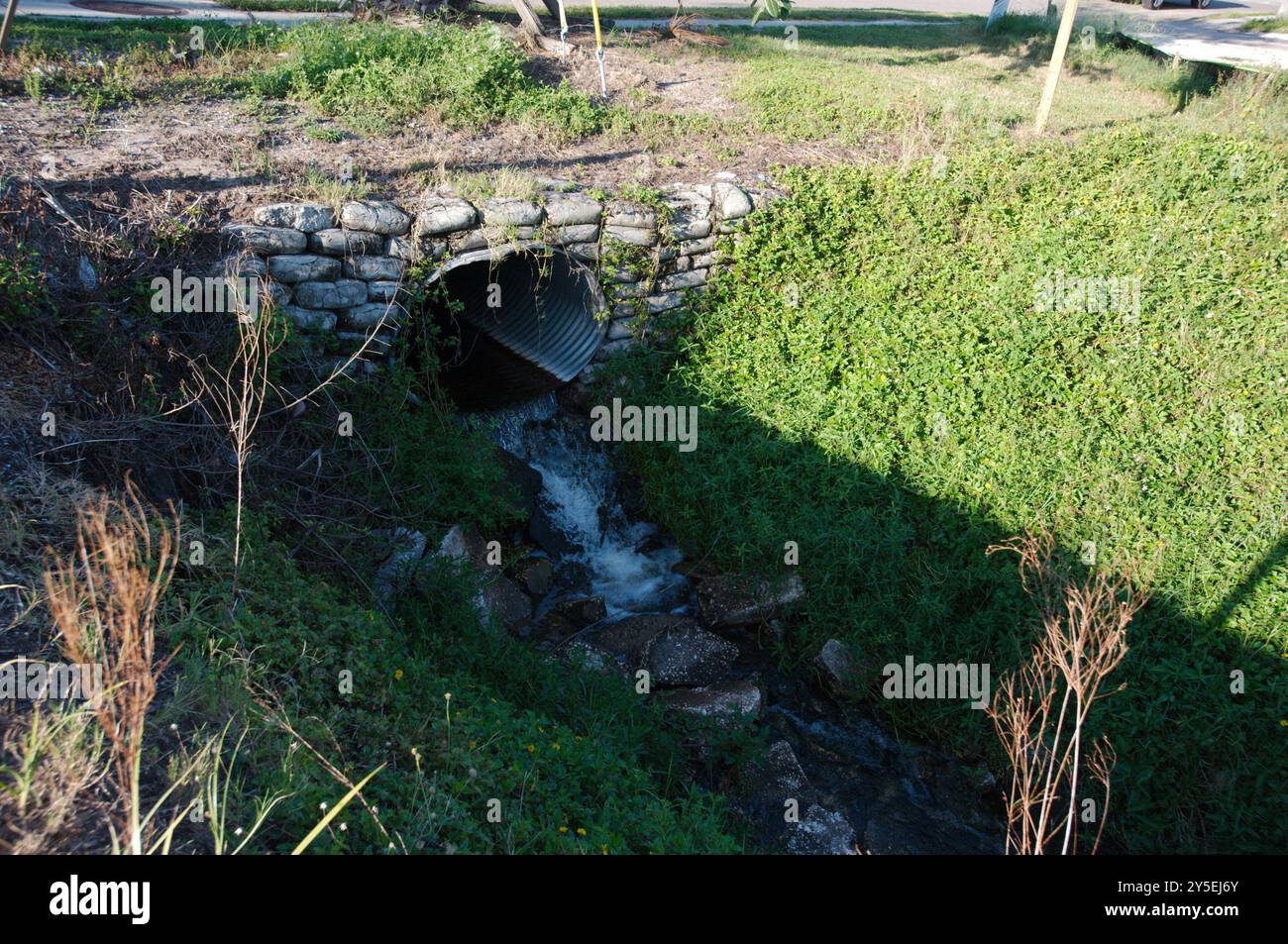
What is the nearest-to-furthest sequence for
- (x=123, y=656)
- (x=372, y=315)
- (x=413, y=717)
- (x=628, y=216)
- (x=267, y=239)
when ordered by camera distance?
1. (x=123, y=656)
2. (x=413, y=717)
3. (x=267, y=239)
4. (x=372, y=315)
5. (x=628, y=216)

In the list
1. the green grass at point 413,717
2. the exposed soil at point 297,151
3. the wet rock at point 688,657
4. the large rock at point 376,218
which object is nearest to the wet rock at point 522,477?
the green grass at point 413,717

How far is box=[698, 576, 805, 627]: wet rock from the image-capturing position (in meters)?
7.67

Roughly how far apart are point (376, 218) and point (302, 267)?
2.51 feet

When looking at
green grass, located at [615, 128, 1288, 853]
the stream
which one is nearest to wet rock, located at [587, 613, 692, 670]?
the stream

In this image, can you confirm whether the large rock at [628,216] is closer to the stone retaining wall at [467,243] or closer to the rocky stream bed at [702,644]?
the stone retaining wall at [467,243]

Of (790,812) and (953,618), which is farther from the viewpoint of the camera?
(953,618)

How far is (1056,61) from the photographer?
11102 millimetres

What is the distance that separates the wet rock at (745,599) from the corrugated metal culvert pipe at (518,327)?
2.75 meters

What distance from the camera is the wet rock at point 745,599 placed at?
302 inches

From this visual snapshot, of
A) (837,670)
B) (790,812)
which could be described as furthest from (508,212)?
(790,812)

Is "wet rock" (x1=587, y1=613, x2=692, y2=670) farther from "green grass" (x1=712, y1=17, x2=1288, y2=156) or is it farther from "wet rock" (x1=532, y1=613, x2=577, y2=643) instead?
"green grass" (x1=712, y1=17, x2=1288, y2=156)

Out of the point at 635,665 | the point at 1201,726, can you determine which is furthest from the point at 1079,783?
the point at 635,665

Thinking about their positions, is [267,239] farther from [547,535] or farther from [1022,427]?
[1022,427]

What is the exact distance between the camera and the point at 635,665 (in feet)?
23.8
